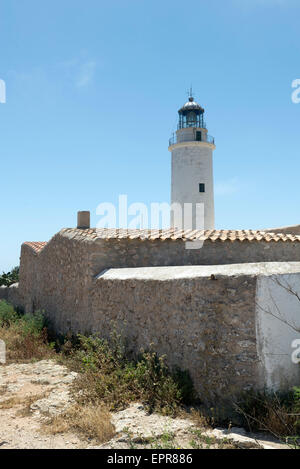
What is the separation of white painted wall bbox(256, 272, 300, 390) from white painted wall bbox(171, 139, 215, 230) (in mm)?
17972

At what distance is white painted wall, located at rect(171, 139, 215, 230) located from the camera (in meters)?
23.2

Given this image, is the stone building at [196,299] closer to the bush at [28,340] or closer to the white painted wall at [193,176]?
the bush at [28,340]

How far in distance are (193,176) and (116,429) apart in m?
19.3

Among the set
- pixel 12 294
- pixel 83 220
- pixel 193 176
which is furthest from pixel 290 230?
pixel 12 294

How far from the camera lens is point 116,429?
16.3 ft

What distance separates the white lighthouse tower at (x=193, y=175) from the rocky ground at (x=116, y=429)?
17.4 meters

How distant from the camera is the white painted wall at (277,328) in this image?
16.5ft

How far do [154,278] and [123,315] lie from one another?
1.22m

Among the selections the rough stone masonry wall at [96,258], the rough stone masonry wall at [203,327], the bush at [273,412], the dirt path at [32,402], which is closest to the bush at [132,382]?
the rough stone masonry wall at [203,327]

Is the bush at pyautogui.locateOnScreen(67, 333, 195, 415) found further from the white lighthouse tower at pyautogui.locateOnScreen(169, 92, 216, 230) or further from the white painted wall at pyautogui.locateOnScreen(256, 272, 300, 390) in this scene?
the white lighthouse tower at pyautogui.locateOnScreen(169, 92, 216, 230)

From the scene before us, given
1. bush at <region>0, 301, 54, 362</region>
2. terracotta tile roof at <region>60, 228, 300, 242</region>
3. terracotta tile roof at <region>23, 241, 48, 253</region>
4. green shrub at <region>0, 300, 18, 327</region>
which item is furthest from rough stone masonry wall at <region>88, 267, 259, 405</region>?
terracotta tile roof at <region>23, 241, 48, 253</region>
